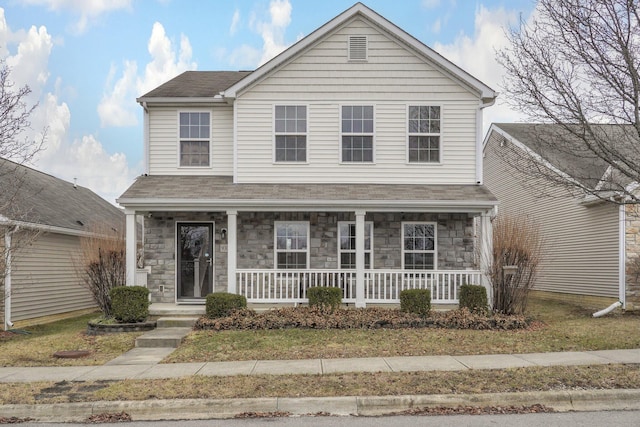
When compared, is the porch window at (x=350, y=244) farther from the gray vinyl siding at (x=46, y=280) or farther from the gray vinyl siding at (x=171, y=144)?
the gray vinyl siding at (x=46, y=280)

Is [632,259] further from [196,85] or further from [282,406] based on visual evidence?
[196,85]

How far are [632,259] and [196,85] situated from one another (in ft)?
41.4

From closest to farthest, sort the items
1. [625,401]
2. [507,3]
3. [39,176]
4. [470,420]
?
[470,420] < [625,401] < [507,3] < [39,176]

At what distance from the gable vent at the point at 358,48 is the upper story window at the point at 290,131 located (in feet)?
6.16

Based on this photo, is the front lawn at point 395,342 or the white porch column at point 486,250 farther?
the white porch column at point 486,250

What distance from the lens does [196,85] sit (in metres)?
14.5

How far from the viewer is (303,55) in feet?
43.3

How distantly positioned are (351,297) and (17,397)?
7675mm

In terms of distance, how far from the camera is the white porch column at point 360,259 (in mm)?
12086

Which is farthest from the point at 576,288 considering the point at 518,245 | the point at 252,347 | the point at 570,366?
the point at 252,347

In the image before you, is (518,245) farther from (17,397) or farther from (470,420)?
(17,397)

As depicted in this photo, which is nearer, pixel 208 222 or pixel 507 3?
pixel 507 3

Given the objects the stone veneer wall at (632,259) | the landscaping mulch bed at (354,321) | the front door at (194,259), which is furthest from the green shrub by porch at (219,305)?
the stone veneer wall at (632,259)

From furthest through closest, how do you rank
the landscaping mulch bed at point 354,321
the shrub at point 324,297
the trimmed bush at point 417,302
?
the shrub at point 324,297, the trimmed bush at point 417,302, the landscaping mulch bed at point 354,321
